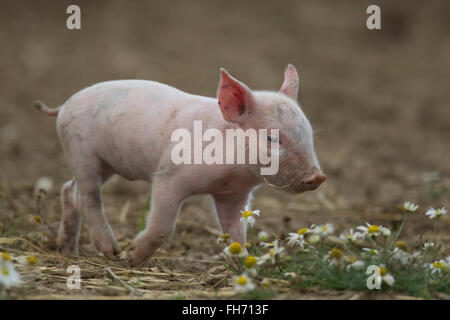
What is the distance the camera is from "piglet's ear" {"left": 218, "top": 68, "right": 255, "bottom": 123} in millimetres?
3756

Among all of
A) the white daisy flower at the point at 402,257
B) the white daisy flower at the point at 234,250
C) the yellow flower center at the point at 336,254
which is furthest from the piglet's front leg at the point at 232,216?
the white daisy flower at the point at 402,257

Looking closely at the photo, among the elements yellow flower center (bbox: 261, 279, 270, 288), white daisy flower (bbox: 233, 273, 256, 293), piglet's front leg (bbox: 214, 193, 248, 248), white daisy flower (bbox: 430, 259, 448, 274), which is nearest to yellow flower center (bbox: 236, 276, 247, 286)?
white daisy flower (bbox: 233, 273, 256, 293)

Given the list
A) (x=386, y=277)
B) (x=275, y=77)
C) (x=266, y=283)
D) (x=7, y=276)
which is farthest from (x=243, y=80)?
(x=7, y=276)

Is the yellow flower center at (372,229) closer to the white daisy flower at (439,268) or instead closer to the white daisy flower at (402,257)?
the white daisy flower at (402,257)

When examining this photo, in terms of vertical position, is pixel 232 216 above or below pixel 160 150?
below

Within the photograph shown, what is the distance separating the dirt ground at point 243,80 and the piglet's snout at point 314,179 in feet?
2.05

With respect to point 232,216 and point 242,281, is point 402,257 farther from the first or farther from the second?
point 232,216

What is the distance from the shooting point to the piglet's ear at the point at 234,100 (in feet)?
12.3

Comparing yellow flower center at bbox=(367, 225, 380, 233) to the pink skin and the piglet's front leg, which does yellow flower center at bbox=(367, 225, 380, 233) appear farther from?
the piglet's front leg

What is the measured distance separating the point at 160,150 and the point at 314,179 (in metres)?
1.05

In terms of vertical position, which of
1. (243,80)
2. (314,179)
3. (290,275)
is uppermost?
(243,80)

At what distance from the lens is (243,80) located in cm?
1220
